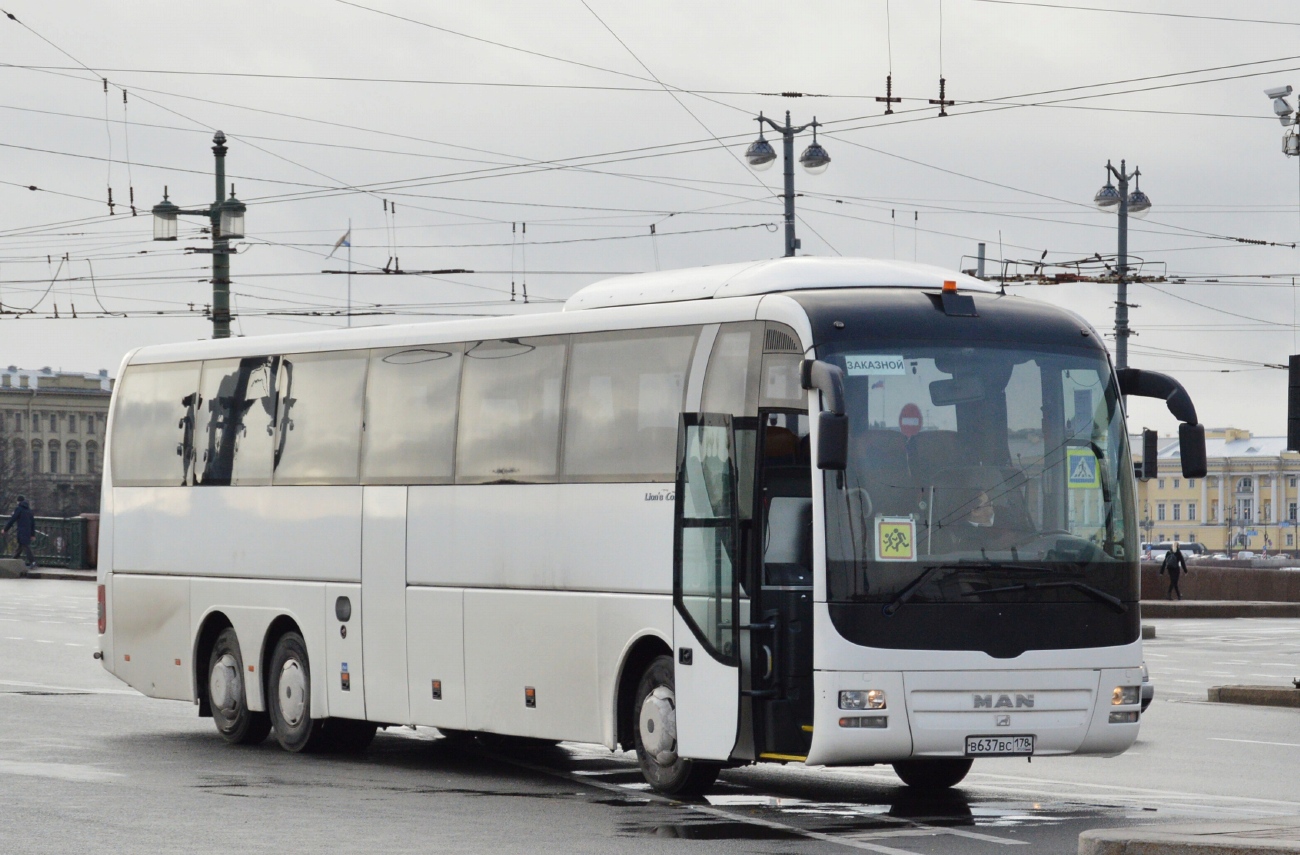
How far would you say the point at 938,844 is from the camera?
→ 10.7m

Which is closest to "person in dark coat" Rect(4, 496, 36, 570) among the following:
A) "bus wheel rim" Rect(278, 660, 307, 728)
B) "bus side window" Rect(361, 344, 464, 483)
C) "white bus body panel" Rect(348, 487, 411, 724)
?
"bus wheel rim" Rect(278, 660, 307, 728)

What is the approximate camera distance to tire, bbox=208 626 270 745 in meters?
16.7

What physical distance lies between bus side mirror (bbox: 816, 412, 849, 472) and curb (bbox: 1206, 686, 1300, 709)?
13.5m

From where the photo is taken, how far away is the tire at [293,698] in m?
16.0

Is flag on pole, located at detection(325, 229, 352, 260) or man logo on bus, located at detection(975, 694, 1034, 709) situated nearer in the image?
man logo on bus, located at detection(975, 694, 1034, 709)

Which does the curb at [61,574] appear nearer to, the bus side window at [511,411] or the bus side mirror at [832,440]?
the bus side window at [511,411]

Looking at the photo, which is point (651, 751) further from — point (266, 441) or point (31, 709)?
point (31, 709)

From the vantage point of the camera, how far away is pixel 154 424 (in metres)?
18.0

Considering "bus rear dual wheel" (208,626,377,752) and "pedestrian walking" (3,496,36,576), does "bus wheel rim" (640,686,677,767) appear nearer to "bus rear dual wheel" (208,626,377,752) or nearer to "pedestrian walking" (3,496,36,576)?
"bus rear dual wheel" (208,626,377,752)

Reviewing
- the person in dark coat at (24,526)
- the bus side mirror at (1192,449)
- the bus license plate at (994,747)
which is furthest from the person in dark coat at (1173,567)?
the bus license plate at (994,747)

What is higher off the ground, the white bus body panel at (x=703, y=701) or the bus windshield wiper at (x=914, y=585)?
the bus windshield wiper at (x=914, y=585)

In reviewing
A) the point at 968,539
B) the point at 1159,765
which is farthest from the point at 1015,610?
the point at 1159,765

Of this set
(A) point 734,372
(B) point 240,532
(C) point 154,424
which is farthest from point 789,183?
(A) point 734,372

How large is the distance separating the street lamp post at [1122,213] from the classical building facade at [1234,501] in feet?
402
